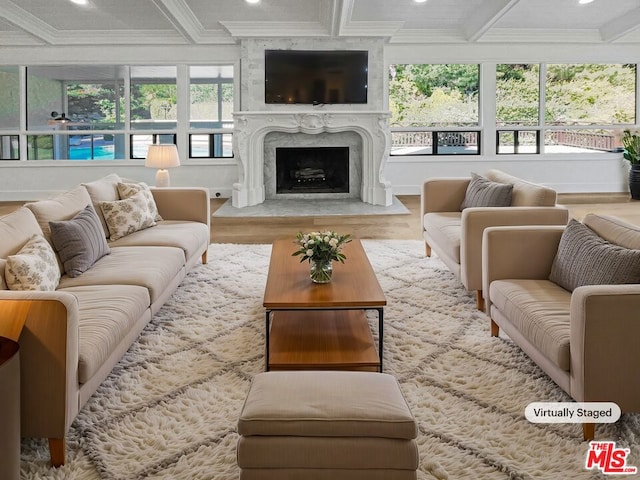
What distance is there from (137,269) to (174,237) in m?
0.92

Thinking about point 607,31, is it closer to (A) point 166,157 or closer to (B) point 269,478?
(A) point 166,157

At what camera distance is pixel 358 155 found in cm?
919

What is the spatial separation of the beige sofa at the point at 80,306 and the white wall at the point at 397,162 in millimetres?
4528

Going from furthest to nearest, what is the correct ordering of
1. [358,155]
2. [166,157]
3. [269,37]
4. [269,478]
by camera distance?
1. [358,155]
2. [269,37]
3. [166,157]
4. [269,478]

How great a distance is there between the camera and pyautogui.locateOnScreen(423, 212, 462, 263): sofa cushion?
4336 millimetres

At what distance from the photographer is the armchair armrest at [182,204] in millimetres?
5215

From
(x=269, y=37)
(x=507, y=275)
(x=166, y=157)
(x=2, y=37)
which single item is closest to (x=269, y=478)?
(x=507, y=275)

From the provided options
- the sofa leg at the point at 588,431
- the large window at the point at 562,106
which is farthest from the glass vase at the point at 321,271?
the large window at the point at 562,106

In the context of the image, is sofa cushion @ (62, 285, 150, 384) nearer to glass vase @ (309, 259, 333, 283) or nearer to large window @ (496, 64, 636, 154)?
glass vase @ (309, 259, 333, 283)

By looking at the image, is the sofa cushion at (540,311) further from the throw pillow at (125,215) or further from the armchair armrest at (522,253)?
the throw pillow at (125,215)

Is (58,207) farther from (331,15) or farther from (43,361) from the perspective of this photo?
(331,15)

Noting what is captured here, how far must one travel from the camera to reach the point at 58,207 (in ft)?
12.3

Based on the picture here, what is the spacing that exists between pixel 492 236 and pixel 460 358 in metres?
0.70

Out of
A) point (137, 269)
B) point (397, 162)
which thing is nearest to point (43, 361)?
point (137, 269)
